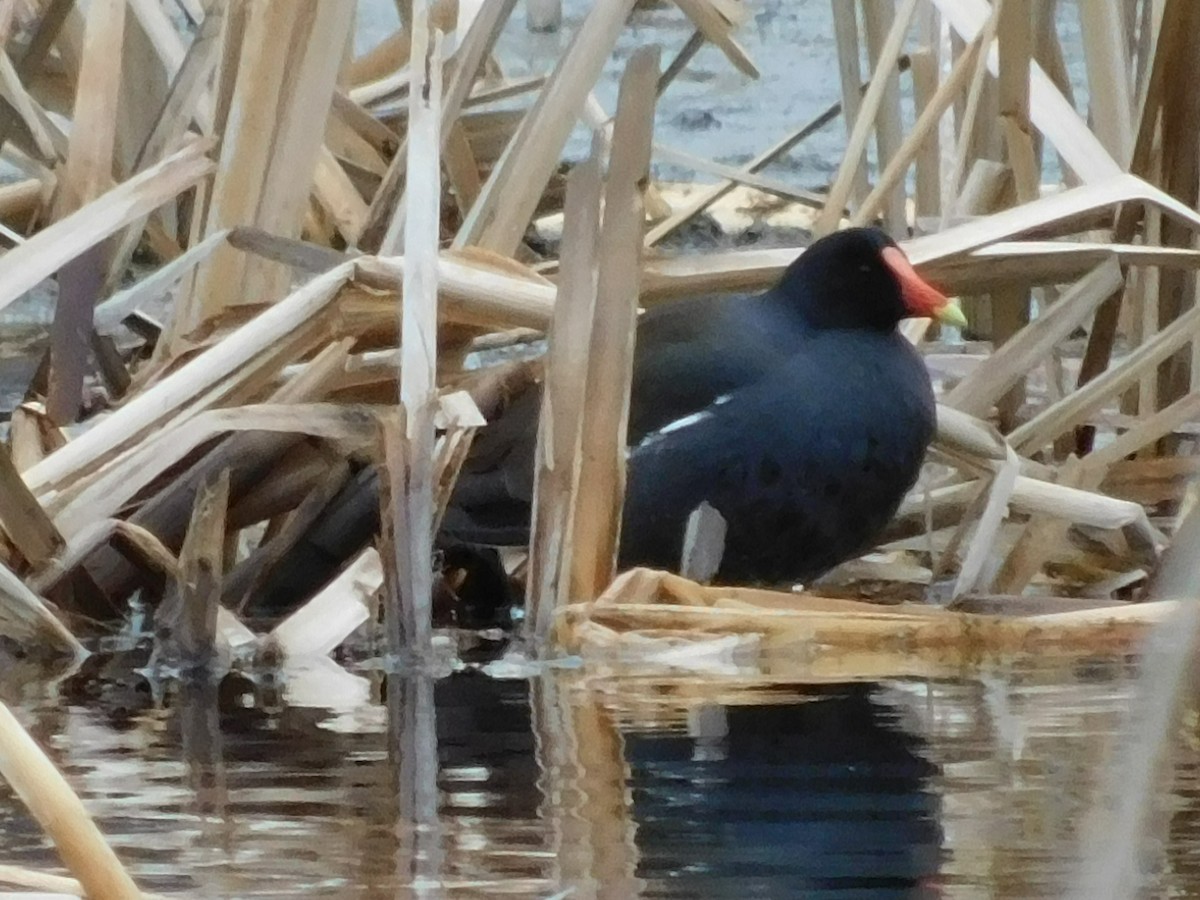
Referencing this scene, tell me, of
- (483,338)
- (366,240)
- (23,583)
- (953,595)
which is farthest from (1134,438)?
(23,583)

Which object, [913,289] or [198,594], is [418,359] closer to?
[198,594]

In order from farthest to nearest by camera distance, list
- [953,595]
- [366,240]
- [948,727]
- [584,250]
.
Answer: [366,240] → [953,595] → [584,250] → [948,727]

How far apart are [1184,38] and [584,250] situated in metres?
1.12

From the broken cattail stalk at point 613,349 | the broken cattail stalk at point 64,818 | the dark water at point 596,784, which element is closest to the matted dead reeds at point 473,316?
the broken cattail stalk at point 613,349

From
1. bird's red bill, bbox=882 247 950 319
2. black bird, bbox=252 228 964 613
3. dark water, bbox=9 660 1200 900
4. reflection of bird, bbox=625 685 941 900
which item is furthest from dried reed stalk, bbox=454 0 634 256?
reflection of bird, bbox=625 685 941 900

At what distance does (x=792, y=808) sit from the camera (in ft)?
5.93

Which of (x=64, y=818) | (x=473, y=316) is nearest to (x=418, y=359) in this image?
(x=473, y=316)

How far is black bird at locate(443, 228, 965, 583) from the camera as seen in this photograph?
9.68 feet

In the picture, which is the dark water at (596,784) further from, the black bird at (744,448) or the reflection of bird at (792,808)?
the black bird at (744,448)

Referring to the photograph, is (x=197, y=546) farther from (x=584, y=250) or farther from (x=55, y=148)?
(x=55, y=148)

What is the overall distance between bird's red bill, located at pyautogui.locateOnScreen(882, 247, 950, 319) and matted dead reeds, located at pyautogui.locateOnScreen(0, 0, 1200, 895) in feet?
0.11

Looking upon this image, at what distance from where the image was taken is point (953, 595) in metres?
2.84

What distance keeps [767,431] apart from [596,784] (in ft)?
3.77

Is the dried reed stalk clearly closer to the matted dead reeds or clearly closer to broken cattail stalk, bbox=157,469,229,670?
the matted dead reeds
